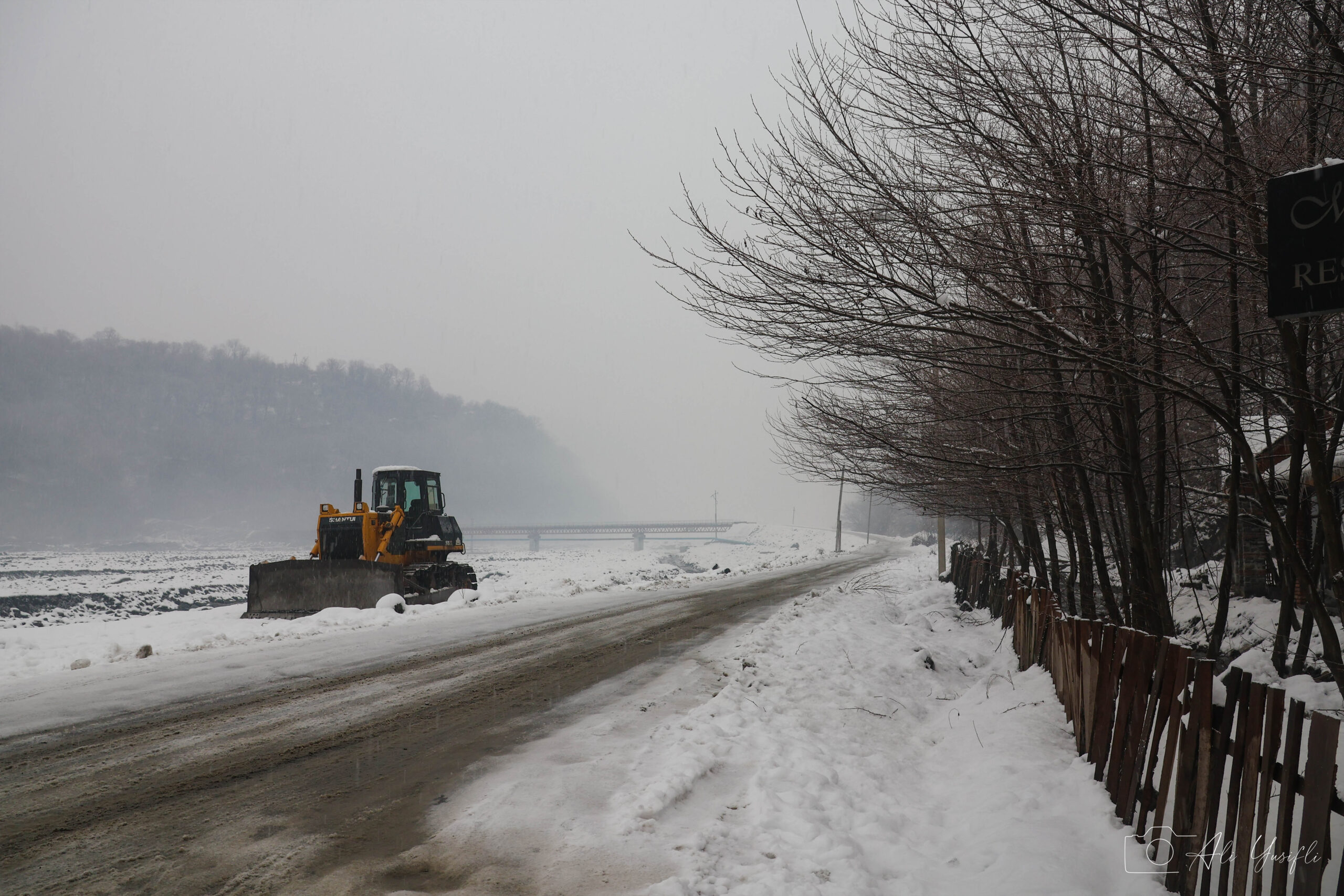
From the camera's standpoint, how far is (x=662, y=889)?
3523mm

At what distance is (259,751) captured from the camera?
5.69 metres

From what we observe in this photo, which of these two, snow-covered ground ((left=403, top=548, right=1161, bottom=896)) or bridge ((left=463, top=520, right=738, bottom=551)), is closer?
snow-covered ground ((left=403, top=548, right=1161, bottom=896))

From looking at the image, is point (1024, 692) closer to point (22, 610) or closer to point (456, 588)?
point (456, 588)

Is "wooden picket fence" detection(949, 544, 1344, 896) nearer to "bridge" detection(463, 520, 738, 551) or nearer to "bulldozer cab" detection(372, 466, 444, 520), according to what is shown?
"bulldozer cab" detection(372, 466, 444, 520)

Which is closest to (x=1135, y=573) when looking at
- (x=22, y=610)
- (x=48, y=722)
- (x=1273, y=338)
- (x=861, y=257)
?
(x=1273, y=338)

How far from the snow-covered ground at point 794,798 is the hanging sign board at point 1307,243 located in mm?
2688

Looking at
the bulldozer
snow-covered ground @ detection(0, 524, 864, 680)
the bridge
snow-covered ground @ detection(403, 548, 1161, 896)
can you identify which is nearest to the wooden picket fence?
snow-covered ground @ detection(403, 548, 1161, 896)

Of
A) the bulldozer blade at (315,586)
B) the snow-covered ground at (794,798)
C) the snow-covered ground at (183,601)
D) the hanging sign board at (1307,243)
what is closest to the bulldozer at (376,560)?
the bulldozer blade at (315,586)

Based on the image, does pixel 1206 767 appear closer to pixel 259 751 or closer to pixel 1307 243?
pixel 1307 243

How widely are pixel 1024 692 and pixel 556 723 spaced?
4608mm

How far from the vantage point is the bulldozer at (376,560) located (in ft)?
57.2

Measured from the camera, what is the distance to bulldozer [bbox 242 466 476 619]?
17438mm

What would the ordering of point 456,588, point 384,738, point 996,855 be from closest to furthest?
1. point 996,855
2. point 384,738
3. point 456,588

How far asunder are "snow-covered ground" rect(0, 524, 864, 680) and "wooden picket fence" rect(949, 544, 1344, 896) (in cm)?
1049
